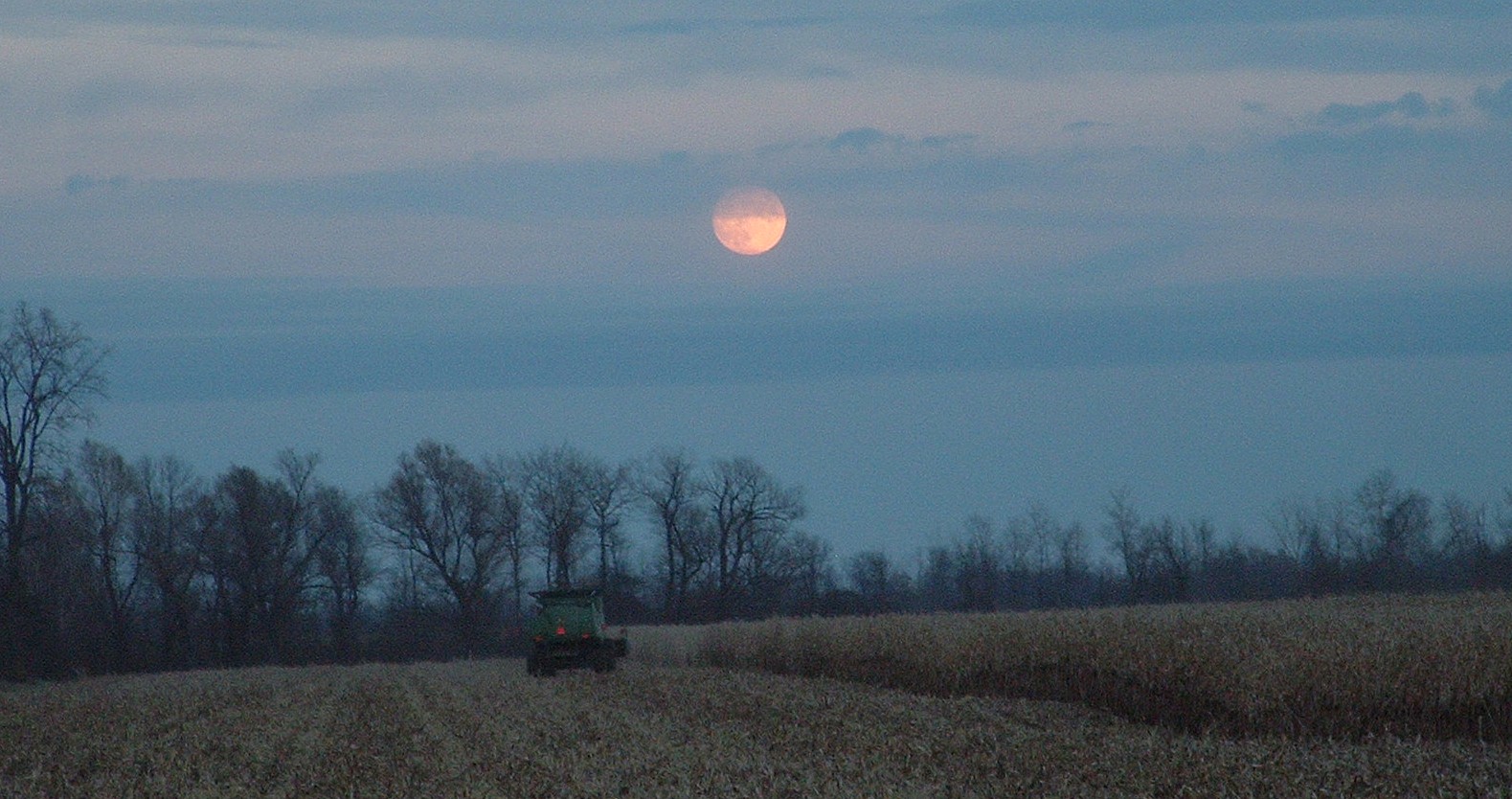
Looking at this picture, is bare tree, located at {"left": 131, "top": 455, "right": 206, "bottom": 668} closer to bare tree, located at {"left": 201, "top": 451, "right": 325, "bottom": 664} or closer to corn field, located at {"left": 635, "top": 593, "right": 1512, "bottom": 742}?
bare tree, located at {"left": 201, "top": 451, "right": 325, "bottom": 664}

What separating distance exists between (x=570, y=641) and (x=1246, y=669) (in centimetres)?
2026

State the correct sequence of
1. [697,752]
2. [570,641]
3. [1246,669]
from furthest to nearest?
[570,641]
[1246,669]
[697,752]

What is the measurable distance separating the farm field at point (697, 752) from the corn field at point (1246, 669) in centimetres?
66

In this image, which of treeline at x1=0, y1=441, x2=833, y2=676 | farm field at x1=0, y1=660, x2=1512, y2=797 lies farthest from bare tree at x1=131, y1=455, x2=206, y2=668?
farm field at x1=0, y1=660, x2=1512, y2=797

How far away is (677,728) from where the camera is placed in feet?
56.7

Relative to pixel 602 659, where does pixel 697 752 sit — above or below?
below

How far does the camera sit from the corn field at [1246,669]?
16.0 metres

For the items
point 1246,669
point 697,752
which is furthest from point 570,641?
point 1246,669

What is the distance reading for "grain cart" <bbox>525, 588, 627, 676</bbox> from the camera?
33.4 meters

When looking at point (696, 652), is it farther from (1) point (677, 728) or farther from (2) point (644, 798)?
(2) point (644, 798)

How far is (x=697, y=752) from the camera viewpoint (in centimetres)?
1468

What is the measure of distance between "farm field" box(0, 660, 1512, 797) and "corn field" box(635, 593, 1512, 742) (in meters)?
0.66

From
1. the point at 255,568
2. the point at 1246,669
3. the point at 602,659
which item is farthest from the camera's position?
the point at 255,568

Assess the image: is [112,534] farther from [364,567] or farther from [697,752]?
[697,752]
